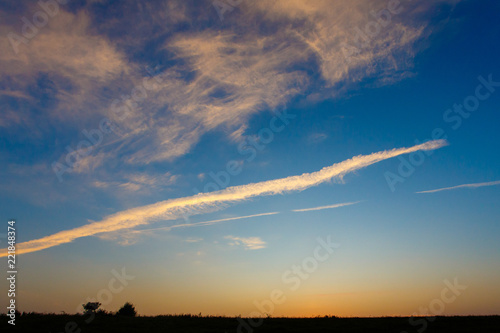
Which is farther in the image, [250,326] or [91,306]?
[91,306]

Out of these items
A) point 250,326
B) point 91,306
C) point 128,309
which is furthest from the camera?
point 128,309

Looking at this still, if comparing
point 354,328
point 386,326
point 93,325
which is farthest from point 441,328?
point 93,325

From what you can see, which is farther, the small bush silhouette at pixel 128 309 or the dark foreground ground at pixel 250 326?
the small bush silhouette at pixel 128 309

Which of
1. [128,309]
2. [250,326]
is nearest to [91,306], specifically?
[128,309]

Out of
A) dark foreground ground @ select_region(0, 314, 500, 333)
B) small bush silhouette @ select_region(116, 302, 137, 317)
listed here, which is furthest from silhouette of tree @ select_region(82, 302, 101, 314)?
dark foreground ground @ select_region(0, 314, 500, 333)

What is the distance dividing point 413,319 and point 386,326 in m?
4.43

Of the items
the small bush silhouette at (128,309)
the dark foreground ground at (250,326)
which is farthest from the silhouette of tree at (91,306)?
the dark foreground ground at (250,326)

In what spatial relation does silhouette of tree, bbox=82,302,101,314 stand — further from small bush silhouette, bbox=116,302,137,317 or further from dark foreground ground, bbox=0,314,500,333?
dark foreground ground, bbox=0,314,500,333

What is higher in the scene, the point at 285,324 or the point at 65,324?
the point at 65,324

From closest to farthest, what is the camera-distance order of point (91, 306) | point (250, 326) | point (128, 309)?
point (250, 326) → point (91, 306) → point (128, 309)

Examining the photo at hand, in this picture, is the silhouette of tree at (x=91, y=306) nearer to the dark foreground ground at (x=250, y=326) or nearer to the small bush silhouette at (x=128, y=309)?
the small bush silhouette at (x=128, y=309)

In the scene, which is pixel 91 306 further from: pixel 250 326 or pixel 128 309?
pixel 250 326

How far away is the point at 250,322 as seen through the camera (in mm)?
27547

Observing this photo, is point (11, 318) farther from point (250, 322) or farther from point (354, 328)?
point (354, 328)
